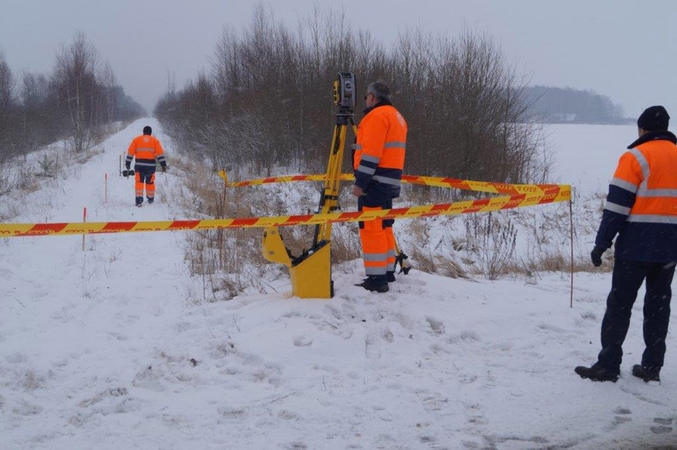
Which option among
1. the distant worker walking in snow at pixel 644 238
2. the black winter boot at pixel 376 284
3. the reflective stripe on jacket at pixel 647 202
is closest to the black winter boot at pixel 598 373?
the distant worker walking in snow at pixel 644 238

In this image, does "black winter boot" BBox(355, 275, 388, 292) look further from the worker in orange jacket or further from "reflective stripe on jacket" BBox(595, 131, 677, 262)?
"reflective stripe on jacket" BBox(595, 131, 677, 262)

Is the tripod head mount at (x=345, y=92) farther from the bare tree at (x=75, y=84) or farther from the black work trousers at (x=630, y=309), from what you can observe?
the bare tree at (x=75, y=84)

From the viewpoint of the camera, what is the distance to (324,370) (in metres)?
4.54

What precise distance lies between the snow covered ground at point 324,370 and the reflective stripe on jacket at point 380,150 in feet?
3.78

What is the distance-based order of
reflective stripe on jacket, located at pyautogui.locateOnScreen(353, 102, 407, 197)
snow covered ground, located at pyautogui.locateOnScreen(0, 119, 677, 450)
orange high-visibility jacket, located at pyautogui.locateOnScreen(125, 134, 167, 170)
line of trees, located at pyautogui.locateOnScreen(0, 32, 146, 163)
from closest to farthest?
1. snow covered ground, located at pyautogui.locateOnScreen(0, 119, 677, 450)
2. reflective stripe on jacket, located at pyautogui.locateOnScreen(353, 102, 407, 197)
3. orange high-visibility jacket, located at pyautogui.locateOnScreen(125, 134, 167, 170)
4. line of trees, located at pyautogui.locateOnScreen(0, 32, 146, 163)

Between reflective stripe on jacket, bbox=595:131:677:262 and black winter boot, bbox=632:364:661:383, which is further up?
reflective stripe on jacket, bbox=595:131:677:262

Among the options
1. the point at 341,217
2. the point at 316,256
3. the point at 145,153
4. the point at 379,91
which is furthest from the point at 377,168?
the point at 145,153

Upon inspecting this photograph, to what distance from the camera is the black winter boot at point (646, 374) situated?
4.31m

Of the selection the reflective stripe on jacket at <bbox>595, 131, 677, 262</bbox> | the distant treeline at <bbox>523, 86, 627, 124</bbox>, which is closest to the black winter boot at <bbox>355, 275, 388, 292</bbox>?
the reflective stripe on jacket at <bbox>595, 131, 677, 262</bbox>

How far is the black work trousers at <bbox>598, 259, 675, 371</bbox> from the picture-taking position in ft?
14.0

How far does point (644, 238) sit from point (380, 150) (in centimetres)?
253

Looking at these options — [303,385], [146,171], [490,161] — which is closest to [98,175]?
[146,171]

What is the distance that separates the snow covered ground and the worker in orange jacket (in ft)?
1.23

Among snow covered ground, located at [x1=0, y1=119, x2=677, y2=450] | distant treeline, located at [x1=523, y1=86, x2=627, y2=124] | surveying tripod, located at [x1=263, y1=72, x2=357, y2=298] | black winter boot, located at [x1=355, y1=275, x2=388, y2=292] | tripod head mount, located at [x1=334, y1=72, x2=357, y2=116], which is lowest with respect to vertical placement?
snow covered ground, located at [x1=0, y1=119, x2=677, y2=450]
